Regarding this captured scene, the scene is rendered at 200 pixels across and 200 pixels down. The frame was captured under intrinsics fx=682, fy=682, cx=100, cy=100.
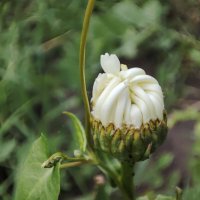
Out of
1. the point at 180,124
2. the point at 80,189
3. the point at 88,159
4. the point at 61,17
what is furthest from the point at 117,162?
the point at 180,124

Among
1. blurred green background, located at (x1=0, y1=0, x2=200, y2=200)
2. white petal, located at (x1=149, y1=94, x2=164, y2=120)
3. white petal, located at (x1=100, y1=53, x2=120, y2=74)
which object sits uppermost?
white petal, located at (x1=100, y1=53, x2=120, y2=74)

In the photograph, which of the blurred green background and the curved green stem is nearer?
the curved green stem

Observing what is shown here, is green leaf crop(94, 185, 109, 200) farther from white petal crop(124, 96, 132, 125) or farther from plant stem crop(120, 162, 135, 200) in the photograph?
white petal crop(124, 96, 132, 125)

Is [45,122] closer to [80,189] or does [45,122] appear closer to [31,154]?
[80,189]

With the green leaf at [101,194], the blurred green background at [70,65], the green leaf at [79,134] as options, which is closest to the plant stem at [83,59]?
the green leaf at [79,134]

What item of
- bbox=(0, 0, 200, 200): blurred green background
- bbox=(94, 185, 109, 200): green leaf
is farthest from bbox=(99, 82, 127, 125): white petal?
bbox=(0, 0, 200, 200): blurred green background

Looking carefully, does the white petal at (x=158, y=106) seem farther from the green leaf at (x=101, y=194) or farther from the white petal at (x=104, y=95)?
the green leaf at (x=101, y=194)

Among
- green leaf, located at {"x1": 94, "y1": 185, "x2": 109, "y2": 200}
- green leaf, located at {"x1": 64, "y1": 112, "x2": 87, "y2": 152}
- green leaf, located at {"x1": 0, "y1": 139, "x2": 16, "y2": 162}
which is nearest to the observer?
green leaf, located at {"x1": 64, "y1": 112, "x2": 87, "y2": 152}
